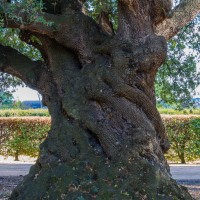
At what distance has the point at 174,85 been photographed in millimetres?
9234

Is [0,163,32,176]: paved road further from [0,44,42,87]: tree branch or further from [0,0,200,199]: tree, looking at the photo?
[0,0,200,199]: tree

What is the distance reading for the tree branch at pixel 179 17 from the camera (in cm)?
689

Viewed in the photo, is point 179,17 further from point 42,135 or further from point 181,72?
point 42,135

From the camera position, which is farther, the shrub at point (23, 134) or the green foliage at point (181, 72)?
the shrub at point (23, 134)

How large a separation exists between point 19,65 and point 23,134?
8.77m

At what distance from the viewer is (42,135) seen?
15.4 m

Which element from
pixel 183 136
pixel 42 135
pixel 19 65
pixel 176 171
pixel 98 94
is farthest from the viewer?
pixel 42 135

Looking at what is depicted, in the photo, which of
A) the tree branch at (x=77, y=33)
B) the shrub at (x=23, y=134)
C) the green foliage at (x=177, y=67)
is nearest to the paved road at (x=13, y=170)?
the shrub at (x=23, y=134)

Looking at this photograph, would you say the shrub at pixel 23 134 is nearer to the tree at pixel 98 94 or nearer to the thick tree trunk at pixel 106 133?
the tree at pixel 98 94

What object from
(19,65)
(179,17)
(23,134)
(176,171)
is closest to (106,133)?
(19,65)

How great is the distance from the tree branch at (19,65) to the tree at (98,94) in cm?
1

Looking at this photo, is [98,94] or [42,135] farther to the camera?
[42,135]

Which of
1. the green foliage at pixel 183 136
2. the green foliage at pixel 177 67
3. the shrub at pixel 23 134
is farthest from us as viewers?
the shrub at pixel 23 134

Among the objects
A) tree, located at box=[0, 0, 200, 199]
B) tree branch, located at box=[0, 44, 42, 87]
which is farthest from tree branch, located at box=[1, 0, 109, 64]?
tree branch, located at box=[0, 44, 42, 87]
